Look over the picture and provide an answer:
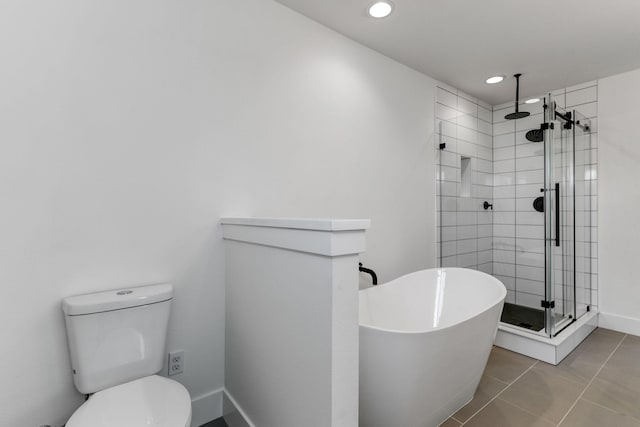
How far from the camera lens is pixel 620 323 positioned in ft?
9.61

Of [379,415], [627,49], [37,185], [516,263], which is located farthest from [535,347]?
[37,185]

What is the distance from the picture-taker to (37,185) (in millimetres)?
1262

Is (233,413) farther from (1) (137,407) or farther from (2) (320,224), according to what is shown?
(2) (320,224)

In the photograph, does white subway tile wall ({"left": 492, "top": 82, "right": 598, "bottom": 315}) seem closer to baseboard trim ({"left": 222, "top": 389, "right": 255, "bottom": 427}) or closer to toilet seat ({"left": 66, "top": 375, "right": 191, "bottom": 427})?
baseboard trim ({"left": 222, "top": 389, "right": 255, "bottom": 427})

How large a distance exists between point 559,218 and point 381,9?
7.11ft

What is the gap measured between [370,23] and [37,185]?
218 centimetres

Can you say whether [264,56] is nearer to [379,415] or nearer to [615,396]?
[379,415]

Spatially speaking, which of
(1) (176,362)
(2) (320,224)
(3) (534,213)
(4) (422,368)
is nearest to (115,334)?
(1) (176,362)

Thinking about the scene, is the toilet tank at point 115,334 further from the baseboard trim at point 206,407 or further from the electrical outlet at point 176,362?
the baseboard trim at point 206,407

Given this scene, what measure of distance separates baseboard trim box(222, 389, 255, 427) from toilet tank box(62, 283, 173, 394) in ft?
1.66

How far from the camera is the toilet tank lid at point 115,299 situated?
1224 millimetres

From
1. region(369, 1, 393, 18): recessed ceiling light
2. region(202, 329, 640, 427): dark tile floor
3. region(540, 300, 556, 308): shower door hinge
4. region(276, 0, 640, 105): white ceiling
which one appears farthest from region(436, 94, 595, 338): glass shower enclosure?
region(369, 1, 393, 18): recessed ceiling light

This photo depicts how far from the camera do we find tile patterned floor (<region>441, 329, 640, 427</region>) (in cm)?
169

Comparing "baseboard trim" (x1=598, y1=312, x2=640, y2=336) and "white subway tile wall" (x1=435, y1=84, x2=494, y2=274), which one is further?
"white subway tile wall" (x1=435, y1=84, x2=494, y2=274)
